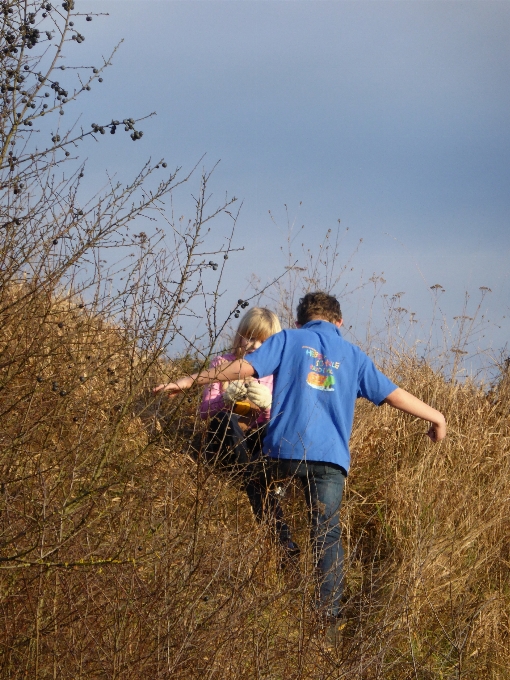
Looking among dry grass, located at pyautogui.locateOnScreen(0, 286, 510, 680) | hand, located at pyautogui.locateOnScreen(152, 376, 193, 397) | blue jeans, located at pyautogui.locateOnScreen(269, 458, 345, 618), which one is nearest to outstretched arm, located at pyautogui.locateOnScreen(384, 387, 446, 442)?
blue jeans, located at pyautogui.locateOnScreen(269, 458, 345, 618)

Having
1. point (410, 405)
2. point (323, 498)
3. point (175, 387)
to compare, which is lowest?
point (323, 498)

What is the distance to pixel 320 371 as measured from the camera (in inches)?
165

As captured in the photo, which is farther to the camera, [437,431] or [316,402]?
[437,431]

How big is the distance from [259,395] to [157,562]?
6.57 ft

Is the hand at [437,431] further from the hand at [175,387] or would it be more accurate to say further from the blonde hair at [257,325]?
the hand at [175,387]

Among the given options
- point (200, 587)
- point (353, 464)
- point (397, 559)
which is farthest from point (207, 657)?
point (353, 464)

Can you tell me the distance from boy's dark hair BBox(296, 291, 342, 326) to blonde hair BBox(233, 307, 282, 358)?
0.41m

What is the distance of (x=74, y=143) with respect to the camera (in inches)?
128

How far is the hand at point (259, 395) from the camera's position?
465 centimetres

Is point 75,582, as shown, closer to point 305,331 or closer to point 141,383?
point 141,383

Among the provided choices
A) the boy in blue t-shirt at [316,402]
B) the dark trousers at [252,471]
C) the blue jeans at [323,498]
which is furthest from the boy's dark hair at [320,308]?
the blue jeans at [323,498]

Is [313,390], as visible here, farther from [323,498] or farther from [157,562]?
[157,562]

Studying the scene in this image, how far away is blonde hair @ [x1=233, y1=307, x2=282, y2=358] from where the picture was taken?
195 inches

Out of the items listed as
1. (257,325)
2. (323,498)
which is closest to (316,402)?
(323,498)
